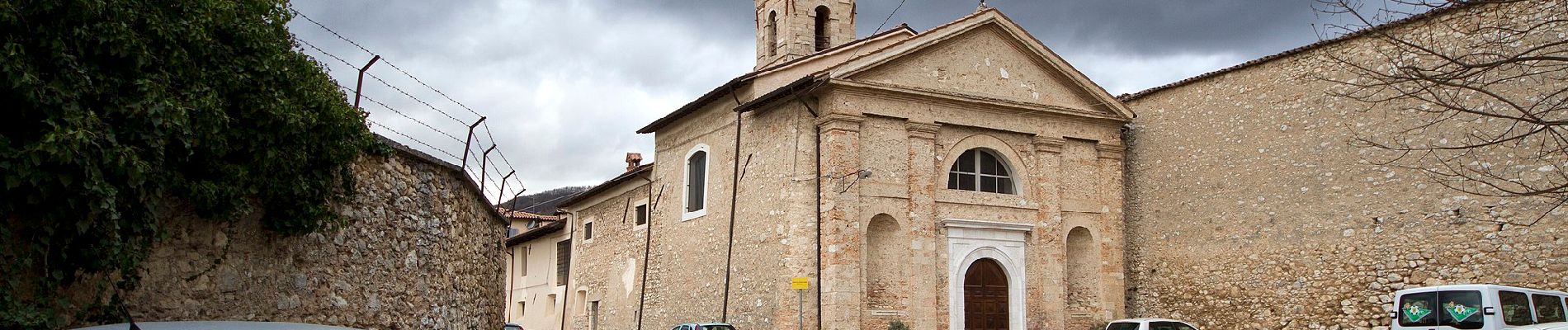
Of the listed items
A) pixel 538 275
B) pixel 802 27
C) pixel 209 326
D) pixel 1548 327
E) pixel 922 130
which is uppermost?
pixel 802 27

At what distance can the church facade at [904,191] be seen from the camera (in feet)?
67.7

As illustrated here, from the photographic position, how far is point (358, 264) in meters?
11.2

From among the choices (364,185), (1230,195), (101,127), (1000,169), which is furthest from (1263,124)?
(101,127)

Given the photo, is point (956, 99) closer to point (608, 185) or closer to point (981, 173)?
point (981, 173)

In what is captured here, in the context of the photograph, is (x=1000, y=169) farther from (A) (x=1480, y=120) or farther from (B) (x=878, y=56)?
(A) (x=1480, y=120)

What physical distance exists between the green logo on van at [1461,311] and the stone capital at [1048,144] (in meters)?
10.1

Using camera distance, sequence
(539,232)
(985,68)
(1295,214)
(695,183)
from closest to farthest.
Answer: (1295,214)
(985,68)
(695,183)
(539,232)

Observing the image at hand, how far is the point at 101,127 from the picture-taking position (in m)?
8.14

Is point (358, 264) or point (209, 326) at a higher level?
point (358, 264)

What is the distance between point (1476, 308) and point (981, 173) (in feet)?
34.0

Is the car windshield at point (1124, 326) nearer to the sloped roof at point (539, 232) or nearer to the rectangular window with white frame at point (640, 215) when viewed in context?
the rectangular window with white frame at point (640, 215)

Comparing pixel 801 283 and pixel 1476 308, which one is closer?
pixel 1476 308

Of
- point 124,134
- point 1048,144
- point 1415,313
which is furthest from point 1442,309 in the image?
point 124,134

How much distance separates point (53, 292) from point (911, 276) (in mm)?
14629
